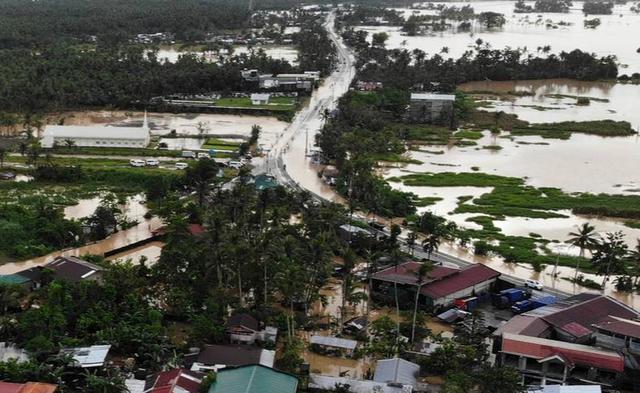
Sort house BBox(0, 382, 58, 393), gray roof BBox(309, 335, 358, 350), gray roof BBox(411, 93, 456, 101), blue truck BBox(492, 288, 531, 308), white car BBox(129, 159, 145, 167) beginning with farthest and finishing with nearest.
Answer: gray roof BBox(411, 93, 456, 101), white car BBox(129, 159, 145, 167), blue truck BBox(492, 288, 531, 308), gray roof BBox(309, 335, 358, 350), house BBox(0, 382, 58, 393)

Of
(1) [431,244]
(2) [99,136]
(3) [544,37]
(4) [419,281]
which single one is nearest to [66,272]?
(4) [419,281]

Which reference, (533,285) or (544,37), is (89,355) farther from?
(544,37)

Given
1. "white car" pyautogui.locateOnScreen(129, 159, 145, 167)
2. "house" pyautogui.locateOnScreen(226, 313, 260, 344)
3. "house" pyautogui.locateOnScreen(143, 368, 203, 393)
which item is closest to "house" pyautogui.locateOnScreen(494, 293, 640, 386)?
"house" pyautogui.locateOnScreen(226, 313, 260, 344)

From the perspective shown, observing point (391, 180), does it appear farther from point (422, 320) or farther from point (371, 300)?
point (422, 320)

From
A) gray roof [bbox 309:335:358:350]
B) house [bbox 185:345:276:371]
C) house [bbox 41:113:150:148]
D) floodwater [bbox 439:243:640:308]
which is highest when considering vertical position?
house [bbox 41:113:150:148]

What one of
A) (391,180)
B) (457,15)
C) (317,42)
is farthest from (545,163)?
(457,15)

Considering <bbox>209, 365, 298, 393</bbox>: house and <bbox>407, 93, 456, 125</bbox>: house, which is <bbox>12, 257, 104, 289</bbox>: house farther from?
<bbox>407, 93, 456, 125</bbox>: house

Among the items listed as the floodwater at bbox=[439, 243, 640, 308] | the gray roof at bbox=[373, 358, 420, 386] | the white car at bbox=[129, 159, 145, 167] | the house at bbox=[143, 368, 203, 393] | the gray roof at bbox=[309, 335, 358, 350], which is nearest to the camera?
the house at bbox=[143, 368, 203, 393]

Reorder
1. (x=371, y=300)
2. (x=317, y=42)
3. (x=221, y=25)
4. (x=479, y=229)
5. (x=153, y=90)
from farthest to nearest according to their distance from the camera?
(x=221, y=25) → (x=317, y=42) → (x=153, y=90) → (x=479, y=229) → (x=371, y=300)
